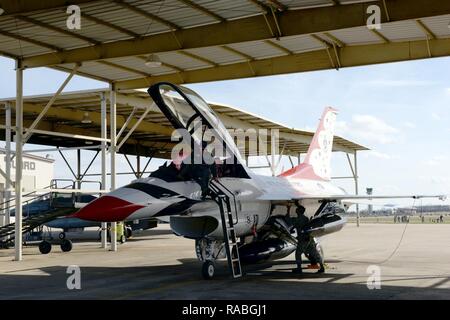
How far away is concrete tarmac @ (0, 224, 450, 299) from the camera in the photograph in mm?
9570

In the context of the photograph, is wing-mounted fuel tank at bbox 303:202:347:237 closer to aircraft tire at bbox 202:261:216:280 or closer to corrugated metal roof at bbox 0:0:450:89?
aircraft tire at bbox 202:261:216:280

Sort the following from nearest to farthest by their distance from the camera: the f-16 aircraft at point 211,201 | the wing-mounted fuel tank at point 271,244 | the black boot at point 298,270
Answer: the f-16 aircraft at point 211,201, the black boot at point 298,270, the wing-mounted fuel tank at point 271,244

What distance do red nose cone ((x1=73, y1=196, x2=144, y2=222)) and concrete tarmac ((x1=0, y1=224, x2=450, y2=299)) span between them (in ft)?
4.54

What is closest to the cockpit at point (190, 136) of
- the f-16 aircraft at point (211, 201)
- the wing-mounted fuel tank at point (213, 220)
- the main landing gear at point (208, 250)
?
the f-16 aircraft at point (211, 201)

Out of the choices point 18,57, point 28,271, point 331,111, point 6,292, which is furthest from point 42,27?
point 331,111

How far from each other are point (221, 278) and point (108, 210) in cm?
334


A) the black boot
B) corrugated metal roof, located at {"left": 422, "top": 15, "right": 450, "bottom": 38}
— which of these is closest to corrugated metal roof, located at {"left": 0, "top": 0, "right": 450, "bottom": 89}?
corrugated metal roof, located at {"left": 422, "top": 15, "right": 450, "bottom": 38}

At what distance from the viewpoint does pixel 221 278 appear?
39.3 ft

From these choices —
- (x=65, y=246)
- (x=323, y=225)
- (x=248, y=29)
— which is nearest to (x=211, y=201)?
(x=323, y=225)

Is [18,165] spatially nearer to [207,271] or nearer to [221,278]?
[207,271]

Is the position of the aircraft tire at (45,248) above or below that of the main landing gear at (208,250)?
below

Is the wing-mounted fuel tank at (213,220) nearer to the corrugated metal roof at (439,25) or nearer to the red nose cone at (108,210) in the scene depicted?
the red nose cone at (108,210)

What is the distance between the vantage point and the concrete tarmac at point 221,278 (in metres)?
9.57
